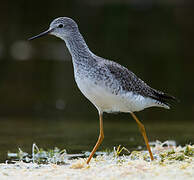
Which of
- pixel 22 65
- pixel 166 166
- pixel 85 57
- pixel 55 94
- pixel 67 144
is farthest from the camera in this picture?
pixel 22 65

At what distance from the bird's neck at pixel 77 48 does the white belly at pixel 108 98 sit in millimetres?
382

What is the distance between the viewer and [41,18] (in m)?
29.2

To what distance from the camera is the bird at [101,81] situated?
7.01m

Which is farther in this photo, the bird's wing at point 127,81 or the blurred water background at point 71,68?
the blurred water background at point 71,68

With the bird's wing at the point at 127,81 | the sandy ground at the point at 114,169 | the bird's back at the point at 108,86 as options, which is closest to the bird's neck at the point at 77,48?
the bird's back at the point at 108,86

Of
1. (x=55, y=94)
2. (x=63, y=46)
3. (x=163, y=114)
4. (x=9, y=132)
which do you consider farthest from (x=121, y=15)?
(x=9, y=132)

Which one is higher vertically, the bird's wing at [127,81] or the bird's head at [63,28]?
the bird's head at [63,28]

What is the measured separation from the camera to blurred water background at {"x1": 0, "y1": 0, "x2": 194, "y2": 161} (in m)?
10.4

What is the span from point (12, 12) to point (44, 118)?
791 inches

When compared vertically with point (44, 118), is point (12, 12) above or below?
above

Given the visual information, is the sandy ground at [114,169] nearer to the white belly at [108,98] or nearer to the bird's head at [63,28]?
the white belly at [108,98]

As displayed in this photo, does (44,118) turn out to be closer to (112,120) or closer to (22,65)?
(112,120)

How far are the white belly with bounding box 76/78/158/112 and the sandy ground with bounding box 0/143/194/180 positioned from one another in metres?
0.74

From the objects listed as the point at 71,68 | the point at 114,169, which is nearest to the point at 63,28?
the point at 114,169
